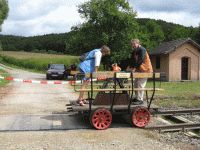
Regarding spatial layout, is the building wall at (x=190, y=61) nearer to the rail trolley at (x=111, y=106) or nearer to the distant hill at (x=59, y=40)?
the rail trolley at (x=111, y=106)

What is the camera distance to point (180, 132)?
34.3 ft

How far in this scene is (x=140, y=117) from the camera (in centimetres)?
1048

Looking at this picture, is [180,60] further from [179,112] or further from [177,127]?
[177,127]

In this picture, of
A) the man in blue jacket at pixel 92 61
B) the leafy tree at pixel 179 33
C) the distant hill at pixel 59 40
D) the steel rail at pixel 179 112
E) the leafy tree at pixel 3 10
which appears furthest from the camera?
the distant hill at pixel 59 40

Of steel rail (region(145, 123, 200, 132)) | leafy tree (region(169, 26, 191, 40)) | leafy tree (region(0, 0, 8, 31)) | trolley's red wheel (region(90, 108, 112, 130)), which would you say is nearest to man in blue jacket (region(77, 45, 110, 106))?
Result: trolley's red wheel (region(90, 108, 112, 130))

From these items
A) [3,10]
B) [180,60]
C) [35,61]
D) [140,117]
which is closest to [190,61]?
[180,60]

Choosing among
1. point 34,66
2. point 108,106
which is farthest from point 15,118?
point 34,66

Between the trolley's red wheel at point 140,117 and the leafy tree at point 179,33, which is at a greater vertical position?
the leafy tree at point 179,33

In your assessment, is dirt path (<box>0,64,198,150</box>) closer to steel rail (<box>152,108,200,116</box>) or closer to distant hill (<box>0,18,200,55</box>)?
steel rail (<box>152,108,200,116</box>)

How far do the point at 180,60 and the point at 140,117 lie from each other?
3172 cm

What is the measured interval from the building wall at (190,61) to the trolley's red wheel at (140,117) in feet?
101

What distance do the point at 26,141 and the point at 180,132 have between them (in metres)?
4.03

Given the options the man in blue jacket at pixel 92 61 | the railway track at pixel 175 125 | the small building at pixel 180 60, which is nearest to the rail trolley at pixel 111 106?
the man in blue jacket at pixel 92 61

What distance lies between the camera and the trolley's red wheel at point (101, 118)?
10.1m
